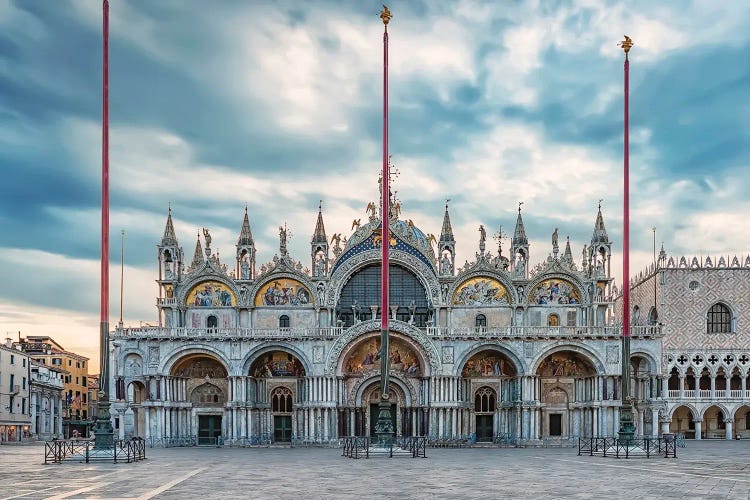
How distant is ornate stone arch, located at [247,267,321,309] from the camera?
2623 inches

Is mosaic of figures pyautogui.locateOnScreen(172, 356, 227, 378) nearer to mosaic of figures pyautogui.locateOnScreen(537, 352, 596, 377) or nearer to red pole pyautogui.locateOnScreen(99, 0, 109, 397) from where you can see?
red pole pyautogui.locateOnScreen(99, 0, 109, 397)

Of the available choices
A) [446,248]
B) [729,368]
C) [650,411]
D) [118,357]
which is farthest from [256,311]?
[729,368]

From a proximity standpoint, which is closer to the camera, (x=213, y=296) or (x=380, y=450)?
(x=380, y=450)

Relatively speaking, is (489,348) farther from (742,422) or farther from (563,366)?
(742,422)

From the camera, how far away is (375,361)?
64688 mm

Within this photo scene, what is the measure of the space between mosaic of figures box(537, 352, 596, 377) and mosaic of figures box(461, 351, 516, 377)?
237cm

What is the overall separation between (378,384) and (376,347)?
2.89 metres

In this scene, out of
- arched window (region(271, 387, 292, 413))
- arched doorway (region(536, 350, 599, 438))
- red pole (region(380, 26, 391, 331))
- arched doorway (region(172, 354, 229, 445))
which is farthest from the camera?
arched window (region(271, 387, 292, 413))

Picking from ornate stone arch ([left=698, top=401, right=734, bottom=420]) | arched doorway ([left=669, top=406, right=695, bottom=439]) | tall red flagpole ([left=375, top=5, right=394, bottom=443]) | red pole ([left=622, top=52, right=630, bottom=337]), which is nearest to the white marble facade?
ornate stone arch ([left=698, top=401, right=734, bottom=420])

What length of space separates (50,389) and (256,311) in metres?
43.9

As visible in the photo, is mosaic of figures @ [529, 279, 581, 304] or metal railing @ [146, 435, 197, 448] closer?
metal railing @ [146, 435, 197, 448]

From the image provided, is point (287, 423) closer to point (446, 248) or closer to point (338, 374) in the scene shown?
point (338, 374)

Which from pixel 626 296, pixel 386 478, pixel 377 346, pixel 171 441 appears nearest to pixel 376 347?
pixel 377 346

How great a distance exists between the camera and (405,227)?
66375mm
